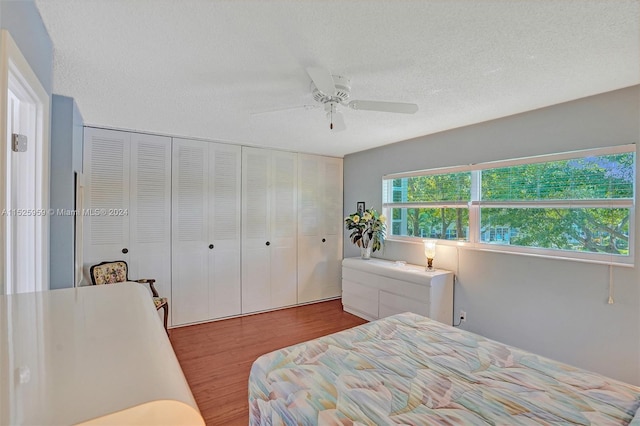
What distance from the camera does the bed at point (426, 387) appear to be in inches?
50.7

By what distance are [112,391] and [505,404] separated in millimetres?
1660

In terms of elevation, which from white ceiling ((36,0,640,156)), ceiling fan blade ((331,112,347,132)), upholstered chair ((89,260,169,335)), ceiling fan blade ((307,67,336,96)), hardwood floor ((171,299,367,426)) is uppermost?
white ceiling ((36,0,640,156))

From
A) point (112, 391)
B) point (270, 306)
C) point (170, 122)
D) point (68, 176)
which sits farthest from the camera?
point (270, 306)

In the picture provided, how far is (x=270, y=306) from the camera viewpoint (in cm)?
445

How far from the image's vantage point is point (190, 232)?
151 inches

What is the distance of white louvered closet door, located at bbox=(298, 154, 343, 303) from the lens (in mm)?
4754

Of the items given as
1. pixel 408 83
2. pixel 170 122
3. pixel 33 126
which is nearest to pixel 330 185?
pixel 170 122

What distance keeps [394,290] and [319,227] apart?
1.75 meters

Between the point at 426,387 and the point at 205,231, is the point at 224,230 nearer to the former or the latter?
the point at 205,231

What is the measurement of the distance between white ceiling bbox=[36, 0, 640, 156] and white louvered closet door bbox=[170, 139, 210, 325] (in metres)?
1.02

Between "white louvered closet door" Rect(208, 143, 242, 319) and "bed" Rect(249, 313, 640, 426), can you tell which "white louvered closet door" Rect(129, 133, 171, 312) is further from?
"bed" Rect(249, 313, 640, 426)

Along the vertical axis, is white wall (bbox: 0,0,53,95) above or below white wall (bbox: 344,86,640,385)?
above

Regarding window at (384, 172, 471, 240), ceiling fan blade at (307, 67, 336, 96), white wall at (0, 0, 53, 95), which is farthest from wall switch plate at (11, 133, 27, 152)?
window at (384, 172, 471, 240)

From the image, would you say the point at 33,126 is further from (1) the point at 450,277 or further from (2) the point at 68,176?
(1) the point at 450,277
